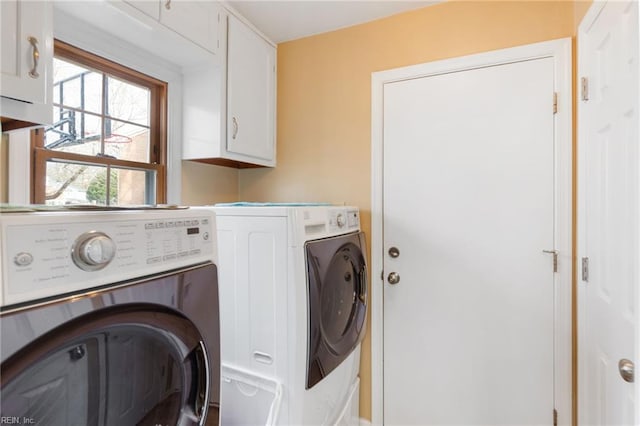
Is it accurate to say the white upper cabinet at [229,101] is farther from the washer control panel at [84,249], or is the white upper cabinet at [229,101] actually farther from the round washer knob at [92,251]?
the round washer knob at [92,251]

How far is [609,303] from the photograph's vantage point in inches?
44.0

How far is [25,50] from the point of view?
985 mm

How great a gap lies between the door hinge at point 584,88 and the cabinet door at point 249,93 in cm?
169

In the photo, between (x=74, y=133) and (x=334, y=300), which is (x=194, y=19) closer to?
(x=74, y=133)

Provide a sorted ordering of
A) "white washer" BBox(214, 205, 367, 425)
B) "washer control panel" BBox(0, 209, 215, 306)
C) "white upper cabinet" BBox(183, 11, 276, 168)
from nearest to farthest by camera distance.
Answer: "washer control panel" BBox(0, 209, 215, 306) → "white washer" BBox(214, 205, 367, 425) → "white upper cabinet" BBox(183, 11, 276, 168)

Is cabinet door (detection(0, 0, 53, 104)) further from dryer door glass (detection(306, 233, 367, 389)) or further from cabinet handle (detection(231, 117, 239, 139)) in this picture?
dryer door glass (detection(306, 233, 367, 389))

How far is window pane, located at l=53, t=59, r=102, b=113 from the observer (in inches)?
57.7

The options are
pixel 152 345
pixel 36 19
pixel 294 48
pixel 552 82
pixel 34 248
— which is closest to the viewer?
pixel 34 248

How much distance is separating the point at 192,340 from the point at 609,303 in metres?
1.34

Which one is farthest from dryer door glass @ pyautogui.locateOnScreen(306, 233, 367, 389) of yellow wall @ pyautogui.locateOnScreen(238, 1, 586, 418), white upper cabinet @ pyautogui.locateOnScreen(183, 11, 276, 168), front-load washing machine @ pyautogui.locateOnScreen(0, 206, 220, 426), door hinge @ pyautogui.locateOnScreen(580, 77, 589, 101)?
door hinge @ pyautogui.locateOnScreen(580, 77, 589, 101)

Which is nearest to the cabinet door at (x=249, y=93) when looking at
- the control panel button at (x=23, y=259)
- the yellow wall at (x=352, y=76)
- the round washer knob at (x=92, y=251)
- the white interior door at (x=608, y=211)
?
the yellow wall at (x=352, y=76)

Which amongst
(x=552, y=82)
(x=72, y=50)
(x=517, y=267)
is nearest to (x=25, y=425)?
(x=72, y=50)

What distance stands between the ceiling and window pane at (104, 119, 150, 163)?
885mm

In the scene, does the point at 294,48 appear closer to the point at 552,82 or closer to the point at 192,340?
the point at 552,82
